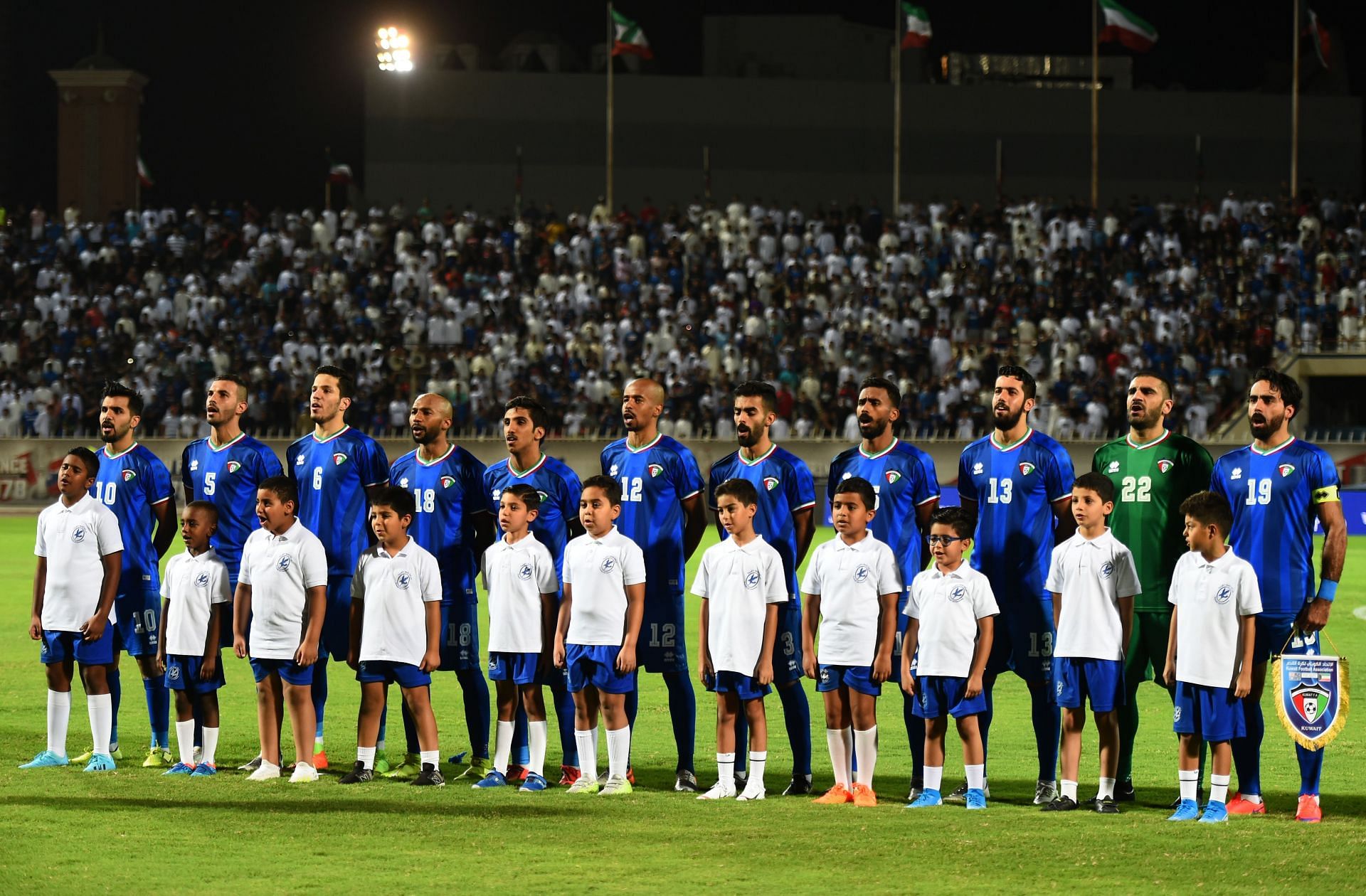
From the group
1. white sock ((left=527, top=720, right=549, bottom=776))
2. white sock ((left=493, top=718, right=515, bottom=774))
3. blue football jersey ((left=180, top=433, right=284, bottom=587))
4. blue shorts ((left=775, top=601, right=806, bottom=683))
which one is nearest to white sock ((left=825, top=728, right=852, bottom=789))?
blue shorts ((left=775, top=601, right=806, bottom=683))

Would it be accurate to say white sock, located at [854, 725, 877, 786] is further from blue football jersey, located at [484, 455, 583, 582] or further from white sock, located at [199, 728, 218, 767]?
white sock, located at [199, 728, 218, 767]

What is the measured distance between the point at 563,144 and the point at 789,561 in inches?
1800

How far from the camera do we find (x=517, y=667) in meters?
9.46

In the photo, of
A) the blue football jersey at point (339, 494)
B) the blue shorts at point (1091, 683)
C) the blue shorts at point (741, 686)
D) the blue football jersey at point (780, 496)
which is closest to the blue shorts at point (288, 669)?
the blue football jersey at point (339, 494)

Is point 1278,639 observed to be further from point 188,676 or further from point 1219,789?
point 188,676

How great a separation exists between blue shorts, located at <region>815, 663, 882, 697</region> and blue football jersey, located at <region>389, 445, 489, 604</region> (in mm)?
2206

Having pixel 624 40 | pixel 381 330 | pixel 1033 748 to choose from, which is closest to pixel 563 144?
pixel 624 40

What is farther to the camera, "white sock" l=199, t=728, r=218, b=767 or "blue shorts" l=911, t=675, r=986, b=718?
"white sock" l=199, t=728, r=218, b=767

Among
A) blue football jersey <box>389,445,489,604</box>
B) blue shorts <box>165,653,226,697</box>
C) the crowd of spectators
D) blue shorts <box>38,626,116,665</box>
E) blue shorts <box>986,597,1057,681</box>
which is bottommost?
blue shorts <box>165,653,226,697</box>

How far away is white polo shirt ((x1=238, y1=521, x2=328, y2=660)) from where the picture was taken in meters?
9.38

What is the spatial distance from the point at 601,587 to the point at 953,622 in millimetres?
1844

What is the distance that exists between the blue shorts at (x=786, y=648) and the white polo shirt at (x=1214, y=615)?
2.00m

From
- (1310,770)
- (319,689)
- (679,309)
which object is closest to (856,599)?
(1310,770)

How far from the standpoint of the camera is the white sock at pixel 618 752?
9.12 meters
